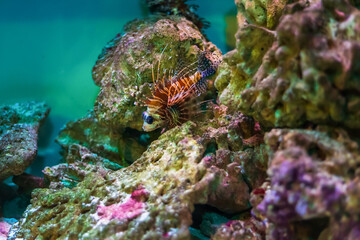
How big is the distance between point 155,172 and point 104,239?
686 mm

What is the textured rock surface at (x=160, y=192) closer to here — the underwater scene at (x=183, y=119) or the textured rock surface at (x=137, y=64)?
the underwater scene at (x=183, y=119)

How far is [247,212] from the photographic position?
2.48 metres

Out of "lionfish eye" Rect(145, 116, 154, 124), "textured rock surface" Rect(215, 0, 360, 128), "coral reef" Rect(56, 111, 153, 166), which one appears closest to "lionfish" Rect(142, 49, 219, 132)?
"lionfish eye" Rect(145, 116, 154, 124)

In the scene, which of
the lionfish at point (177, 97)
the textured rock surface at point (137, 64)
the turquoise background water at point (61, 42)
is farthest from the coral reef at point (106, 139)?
the lionfish at point (177, 97)

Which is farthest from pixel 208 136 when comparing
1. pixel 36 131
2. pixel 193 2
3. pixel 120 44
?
Result: pixel 36 131

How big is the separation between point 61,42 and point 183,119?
2.57 metres

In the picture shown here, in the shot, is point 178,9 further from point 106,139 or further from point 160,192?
point 160,192

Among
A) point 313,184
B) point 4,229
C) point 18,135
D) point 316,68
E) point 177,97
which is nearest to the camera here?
point 313,184

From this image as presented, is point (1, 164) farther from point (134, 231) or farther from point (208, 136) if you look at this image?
point (208, 136)

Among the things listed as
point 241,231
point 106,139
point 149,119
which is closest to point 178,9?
point 149,119

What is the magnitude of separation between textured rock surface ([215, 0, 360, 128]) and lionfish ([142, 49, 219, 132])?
4.01 feet

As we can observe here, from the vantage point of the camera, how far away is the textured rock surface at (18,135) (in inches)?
141

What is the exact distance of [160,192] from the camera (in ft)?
7.27

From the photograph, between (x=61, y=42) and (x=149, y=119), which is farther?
(x=61, y=42)
